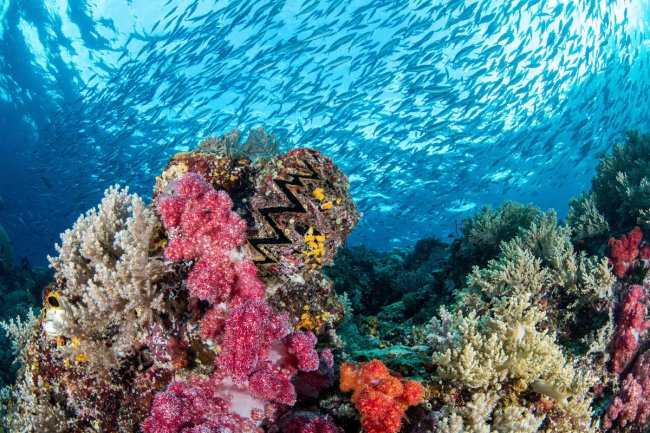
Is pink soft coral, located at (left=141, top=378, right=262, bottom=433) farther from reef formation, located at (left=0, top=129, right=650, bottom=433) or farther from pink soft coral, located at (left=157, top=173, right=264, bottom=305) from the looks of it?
pink soft coral, located at (left=157, top=173, right=264, bottom=305)

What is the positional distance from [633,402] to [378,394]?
136 inches

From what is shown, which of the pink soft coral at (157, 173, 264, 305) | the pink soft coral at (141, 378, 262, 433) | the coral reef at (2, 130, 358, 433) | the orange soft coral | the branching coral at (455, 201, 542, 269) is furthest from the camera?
the branching coral at (455, 201, 542, 269)

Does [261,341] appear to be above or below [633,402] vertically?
above

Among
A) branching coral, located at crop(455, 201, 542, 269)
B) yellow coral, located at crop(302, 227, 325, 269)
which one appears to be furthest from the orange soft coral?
branching coral, located at crop(455, 201, 542, 269)

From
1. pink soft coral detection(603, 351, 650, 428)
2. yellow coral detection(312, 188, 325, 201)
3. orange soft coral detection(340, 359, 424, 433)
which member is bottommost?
pink soft coral detection(603, 351, 650, 428)

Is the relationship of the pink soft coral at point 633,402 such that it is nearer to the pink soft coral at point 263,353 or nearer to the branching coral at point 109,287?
the pink soft coral at point 263,353

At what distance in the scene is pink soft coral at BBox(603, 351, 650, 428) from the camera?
4090 millimetres

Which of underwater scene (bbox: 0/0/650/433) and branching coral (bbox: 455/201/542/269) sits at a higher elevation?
branching coral (bbox: 455/201/542/269)

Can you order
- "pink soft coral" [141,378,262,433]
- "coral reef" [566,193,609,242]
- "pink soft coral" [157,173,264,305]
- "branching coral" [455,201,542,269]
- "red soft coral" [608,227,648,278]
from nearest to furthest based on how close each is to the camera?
"pink soft coral" [141,378,262,433] → "pink soft coral" [157,173,264,305] → "red soft coral" [608,227,648,278] → "branching coral" [455,201,542,269] → "coral reef" [566,193,609,242]

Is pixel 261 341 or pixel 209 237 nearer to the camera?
Answer: pixel 261 341

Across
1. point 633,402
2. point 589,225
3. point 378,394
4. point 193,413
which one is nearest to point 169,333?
point 193,413

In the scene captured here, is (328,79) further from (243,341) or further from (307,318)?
(243,341)

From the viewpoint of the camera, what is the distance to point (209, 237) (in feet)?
10.7

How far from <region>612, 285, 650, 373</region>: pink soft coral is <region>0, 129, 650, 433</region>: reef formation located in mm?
15
